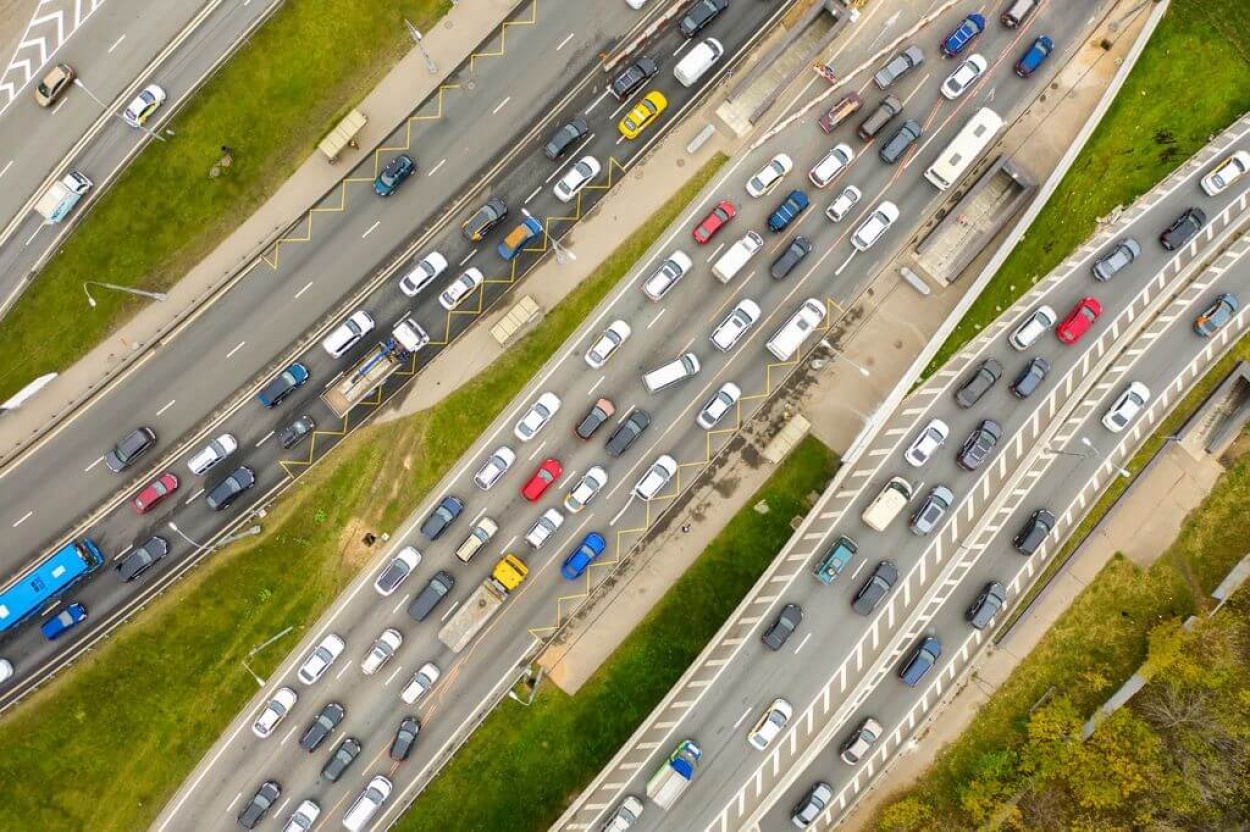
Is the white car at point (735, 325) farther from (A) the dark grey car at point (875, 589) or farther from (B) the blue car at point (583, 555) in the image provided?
(A) the dark grey car at point (875, 589)

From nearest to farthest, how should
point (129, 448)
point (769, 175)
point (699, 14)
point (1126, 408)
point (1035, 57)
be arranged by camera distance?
point (1126, 408), point (129, 448), point (769, 175), point (1035, 57), point (699, 14)

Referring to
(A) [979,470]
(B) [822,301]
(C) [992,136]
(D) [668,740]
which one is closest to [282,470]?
(D) [668,740]

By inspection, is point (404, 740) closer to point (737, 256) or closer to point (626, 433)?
point (626, 433)

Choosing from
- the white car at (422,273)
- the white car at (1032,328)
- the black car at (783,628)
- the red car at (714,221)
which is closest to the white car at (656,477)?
the black car at (783,628)

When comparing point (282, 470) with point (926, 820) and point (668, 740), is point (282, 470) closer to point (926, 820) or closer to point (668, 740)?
point (668, 740)

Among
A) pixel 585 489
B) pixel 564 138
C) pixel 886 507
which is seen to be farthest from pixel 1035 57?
pixel 585 489

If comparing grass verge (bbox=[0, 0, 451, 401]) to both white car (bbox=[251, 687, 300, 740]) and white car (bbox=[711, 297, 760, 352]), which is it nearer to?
white car (bbox=[251, 687, 300, 740])
